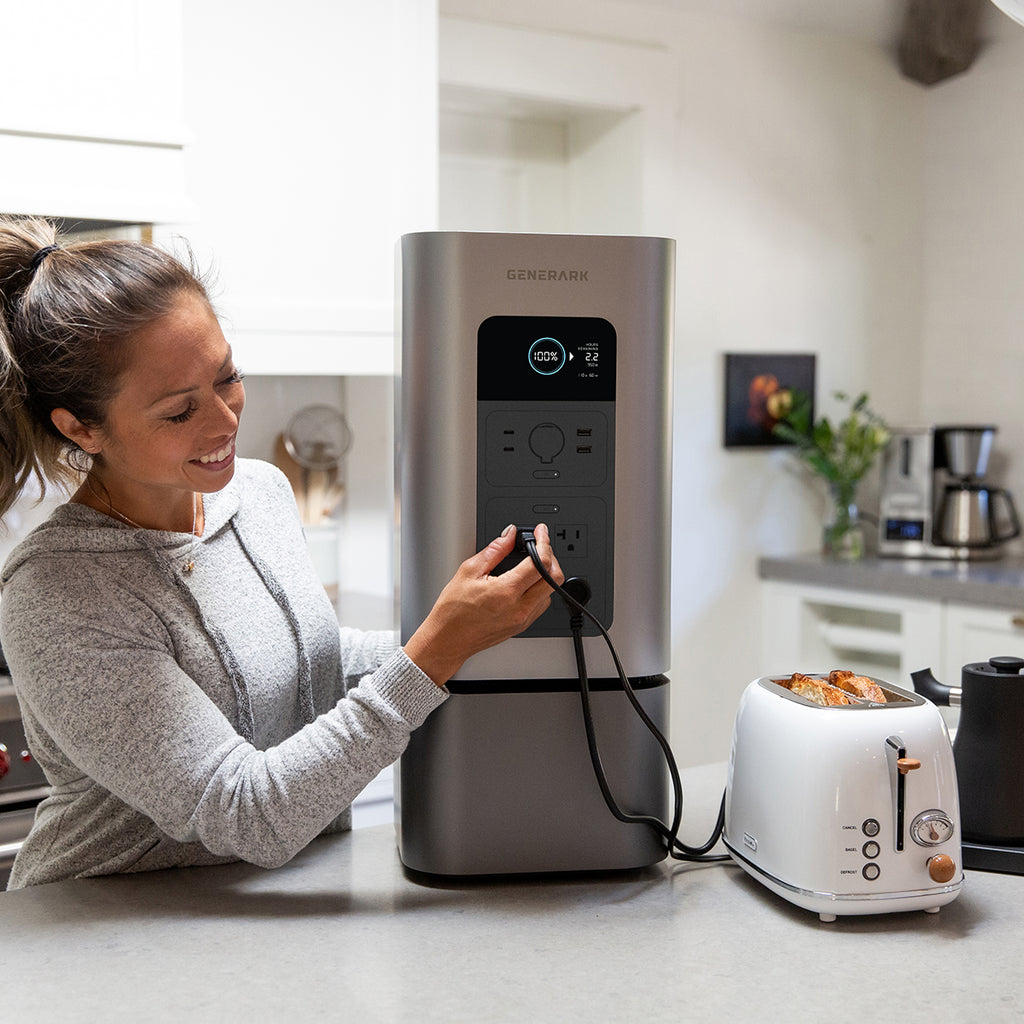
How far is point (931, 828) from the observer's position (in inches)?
32.8

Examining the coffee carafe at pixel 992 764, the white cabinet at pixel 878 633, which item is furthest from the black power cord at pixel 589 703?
the white cabinet at pixel 878 633

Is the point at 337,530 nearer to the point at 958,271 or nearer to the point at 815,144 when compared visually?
the point at 815,144

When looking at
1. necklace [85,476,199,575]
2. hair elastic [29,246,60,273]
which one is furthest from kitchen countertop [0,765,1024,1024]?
hair elastic [29,246,60,273]

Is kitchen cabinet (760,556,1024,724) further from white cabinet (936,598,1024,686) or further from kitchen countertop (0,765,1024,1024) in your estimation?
kitchen countertop (0,765,1024,1024)

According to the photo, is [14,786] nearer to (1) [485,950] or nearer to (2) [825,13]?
(1) [485,950]

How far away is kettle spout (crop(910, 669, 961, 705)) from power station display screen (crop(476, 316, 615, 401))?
0.38m

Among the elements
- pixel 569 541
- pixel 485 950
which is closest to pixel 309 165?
pixel 569 541

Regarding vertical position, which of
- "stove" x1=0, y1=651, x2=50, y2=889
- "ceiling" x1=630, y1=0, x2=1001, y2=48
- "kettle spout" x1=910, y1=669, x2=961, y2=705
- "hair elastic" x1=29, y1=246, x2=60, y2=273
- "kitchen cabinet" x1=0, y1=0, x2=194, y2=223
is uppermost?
"ceiling" x1=630, y1=0, x2=1001, y2=48

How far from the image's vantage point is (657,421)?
36.3 inches

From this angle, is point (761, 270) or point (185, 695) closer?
point (185, 695)

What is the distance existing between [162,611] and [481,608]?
0.95 feet

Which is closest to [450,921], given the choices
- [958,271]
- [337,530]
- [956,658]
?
[337,530]

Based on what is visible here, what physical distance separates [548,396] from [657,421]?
3.5 inches

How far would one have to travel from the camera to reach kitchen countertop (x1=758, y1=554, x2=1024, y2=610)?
2.57 metres
